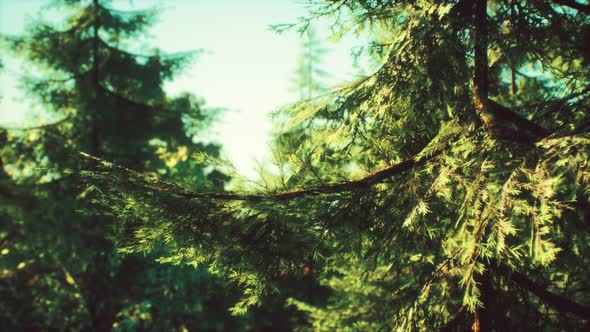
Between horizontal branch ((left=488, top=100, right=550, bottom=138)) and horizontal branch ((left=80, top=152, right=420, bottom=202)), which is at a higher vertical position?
horizontal branch ((left=488, top=100, right=550, bottom=138))

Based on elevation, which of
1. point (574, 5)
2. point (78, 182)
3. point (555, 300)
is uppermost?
point (78, 182)

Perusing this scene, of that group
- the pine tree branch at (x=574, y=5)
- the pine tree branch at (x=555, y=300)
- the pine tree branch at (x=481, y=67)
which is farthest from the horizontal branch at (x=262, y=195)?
the pine tree branch at (x=574, y=5)

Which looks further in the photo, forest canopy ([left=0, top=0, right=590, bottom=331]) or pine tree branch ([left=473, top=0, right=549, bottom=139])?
pine tree branch ([left=473, top=0, right=549, bottom=139])

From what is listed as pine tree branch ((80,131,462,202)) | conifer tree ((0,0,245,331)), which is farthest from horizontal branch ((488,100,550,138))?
conifer tree ((0,0,245,331))

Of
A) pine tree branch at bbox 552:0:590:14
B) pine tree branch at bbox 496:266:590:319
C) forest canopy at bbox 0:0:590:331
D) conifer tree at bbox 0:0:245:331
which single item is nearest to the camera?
forest canopy at bbox 0:0:590:331

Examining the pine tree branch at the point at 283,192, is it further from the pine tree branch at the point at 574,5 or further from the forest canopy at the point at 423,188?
the pine tree branch at the point at 574,5

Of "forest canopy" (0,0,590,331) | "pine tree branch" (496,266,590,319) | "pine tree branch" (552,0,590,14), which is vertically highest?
"pine tree branch" (552,0,590,14)

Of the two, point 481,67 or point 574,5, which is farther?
point 481,67

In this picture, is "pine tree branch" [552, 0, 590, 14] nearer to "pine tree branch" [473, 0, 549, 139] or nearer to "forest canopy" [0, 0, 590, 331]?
"forest canopy" [0, 0, 590, 331]

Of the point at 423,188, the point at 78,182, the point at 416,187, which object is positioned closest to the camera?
the point at 416,187

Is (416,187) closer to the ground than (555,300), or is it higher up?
higher up

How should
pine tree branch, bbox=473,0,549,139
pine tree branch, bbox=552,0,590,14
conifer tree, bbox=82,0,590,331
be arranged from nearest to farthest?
conifer tree, bbox=82,0,590,331, pine tree branch, bbox=552,0,590,14, pine tree branch, bbox=473,0,549,139

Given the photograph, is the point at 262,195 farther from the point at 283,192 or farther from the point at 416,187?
the point at 416,187

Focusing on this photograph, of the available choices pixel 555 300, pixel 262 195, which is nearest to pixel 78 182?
pixel 262 195
